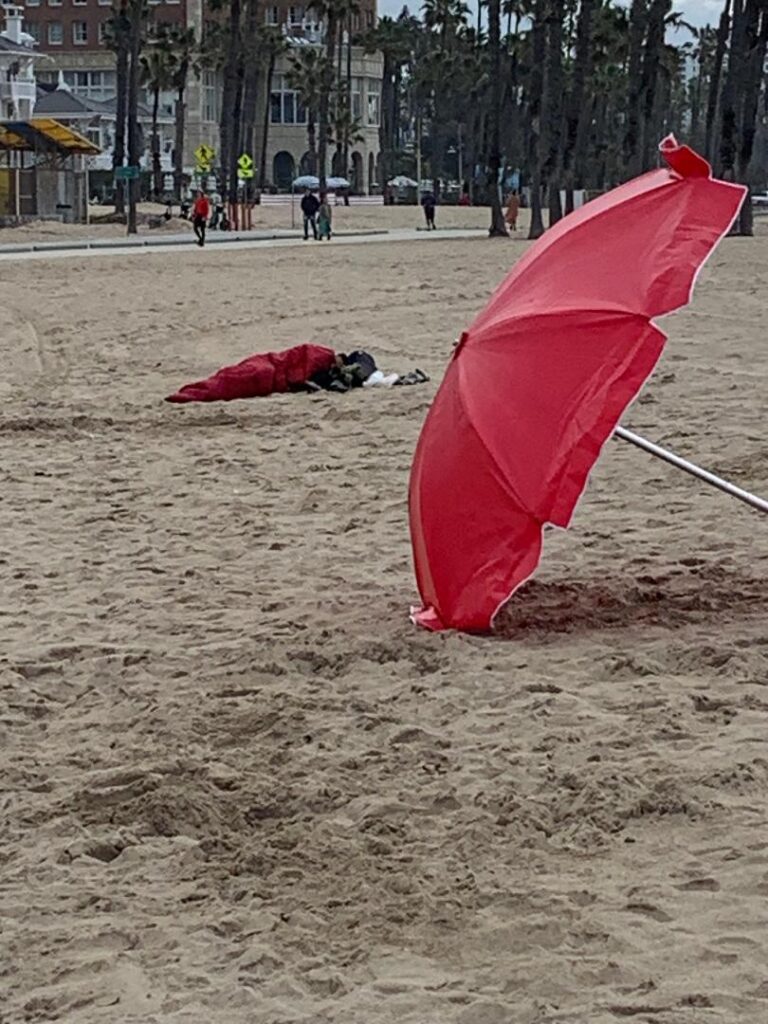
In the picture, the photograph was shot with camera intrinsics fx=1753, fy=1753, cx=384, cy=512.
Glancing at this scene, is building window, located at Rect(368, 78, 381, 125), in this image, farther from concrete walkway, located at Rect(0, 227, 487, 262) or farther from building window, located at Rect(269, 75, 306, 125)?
concrete walkway, located at Rect(0, 227, 487, 262)

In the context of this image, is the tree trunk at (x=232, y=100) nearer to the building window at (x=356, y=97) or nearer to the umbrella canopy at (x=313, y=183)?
the umbrella canopy at (x=313, y=183)

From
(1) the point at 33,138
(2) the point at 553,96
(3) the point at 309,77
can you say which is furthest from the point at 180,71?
(2) the point at 553,96

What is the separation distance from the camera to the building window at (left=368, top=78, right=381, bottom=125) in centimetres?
13100

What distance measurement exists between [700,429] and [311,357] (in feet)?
13.9

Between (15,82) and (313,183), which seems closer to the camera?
(15,82)

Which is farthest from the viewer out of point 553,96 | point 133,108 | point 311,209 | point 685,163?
point 133,108

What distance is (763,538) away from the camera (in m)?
8.63

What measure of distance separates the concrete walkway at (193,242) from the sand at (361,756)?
99.8 ft

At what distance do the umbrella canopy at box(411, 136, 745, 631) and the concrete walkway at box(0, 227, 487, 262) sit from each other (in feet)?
108

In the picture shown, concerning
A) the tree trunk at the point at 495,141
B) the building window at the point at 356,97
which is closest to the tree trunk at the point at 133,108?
the tree trunk at the point at 495,141

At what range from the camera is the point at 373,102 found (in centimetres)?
13238

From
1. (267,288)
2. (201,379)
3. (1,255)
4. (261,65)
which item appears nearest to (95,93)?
(261,65)

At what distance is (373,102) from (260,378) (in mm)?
121210

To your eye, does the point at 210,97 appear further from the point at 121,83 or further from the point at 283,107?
the point at 121,83
